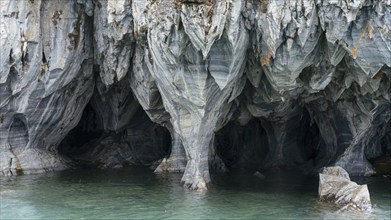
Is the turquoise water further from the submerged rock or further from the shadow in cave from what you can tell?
the shadow in cave

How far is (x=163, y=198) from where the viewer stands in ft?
85.1

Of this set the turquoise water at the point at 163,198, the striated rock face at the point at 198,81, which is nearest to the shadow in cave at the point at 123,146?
the striated rock face at the point at 198,81

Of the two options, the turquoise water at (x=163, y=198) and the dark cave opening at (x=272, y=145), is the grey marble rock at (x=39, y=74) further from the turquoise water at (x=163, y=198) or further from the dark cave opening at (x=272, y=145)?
the dark cave opening at (x=272, y=145)

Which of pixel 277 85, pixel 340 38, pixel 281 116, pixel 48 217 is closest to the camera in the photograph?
pixel 48 217

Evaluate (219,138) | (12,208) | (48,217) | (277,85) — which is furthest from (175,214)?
(219,138)

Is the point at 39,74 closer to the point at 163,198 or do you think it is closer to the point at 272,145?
the point at 163,198

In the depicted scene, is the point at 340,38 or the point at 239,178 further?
the point at 239,178

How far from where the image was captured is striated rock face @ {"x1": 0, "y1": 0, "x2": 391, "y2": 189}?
2523cm

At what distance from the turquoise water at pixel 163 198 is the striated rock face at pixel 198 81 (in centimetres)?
196

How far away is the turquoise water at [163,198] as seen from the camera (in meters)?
22.6

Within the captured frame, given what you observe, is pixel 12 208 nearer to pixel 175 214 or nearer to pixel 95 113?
pixel 175 214

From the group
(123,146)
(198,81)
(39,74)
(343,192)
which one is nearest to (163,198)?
(198,81)

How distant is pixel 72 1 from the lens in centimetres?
3216

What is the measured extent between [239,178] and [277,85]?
23.9ft
